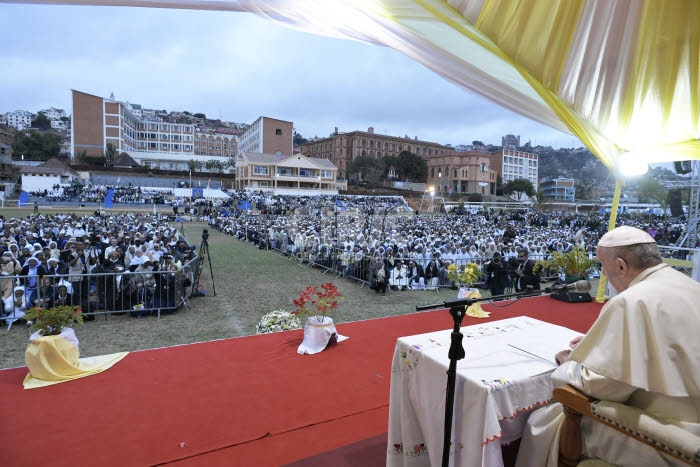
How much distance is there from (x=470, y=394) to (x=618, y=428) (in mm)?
668

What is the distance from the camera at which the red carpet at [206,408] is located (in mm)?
2867

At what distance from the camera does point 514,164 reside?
101562mm


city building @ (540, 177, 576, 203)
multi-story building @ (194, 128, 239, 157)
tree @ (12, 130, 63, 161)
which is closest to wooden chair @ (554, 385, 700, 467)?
tree @ (12, 130, 63, 161)

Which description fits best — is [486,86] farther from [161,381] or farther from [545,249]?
[545,249]

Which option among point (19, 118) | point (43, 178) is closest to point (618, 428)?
point (43, 178)

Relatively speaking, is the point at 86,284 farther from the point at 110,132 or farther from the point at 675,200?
the point at 110,132

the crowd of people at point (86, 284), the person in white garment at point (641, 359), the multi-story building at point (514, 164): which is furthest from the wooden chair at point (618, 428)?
the multi-story building at point (514, 164)

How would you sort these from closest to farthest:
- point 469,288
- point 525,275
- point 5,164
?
point 469,288 → point 525,275 → point 5,164

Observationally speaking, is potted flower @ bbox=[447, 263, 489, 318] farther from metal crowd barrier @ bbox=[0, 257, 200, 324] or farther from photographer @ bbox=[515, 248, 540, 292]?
metal crowd barrier @ bbox=[0, 257, 200, 324]

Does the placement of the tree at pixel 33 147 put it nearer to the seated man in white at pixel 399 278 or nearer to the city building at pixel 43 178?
the city building at pixel 43 178

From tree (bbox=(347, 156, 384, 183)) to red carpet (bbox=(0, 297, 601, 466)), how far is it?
76.2m

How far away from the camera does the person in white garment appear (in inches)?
66.9

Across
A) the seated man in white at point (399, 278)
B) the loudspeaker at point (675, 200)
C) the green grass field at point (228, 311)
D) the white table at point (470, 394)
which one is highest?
the loudspeaker at point (675, 200)

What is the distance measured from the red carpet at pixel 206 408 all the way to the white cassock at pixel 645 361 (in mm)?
1782
